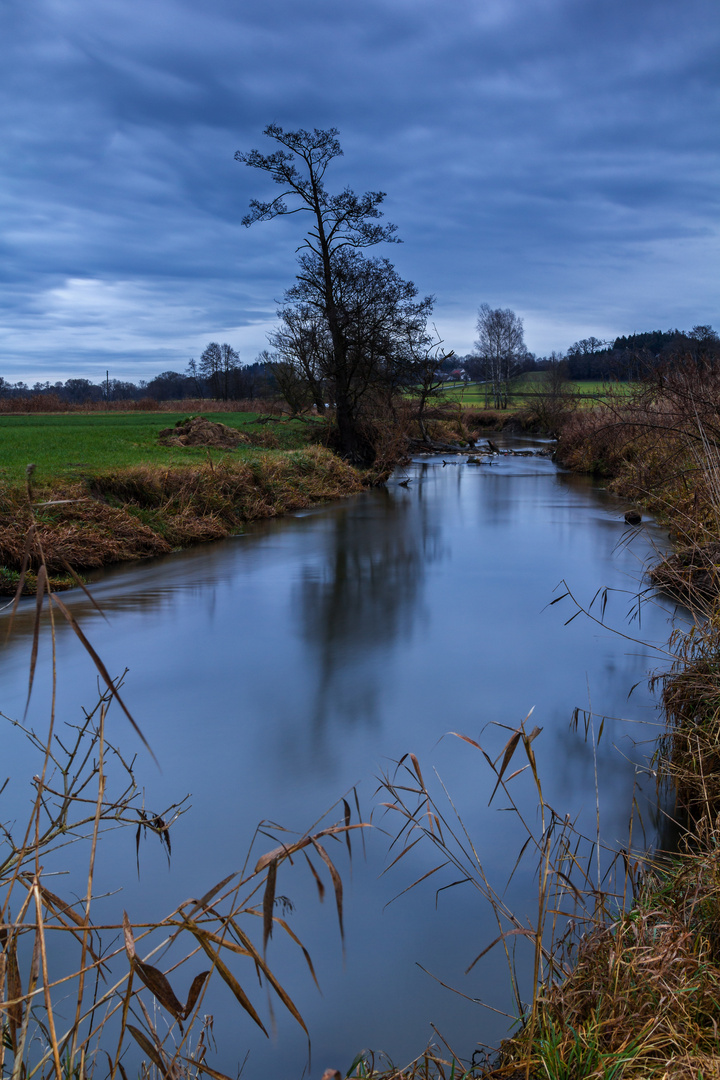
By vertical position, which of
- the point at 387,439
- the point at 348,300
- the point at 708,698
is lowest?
the point at 708,698

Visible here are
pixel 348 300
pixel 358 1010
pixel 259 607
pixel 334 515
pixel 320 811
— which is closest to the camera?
pixel 358 1010

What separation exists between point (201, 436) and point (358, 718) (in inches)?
624

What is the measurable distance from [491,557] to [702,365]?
→ 4.58m

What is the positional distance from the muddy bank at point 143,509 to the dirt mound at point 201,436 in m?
2.89

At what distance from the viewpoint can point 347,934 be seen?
3.17 m

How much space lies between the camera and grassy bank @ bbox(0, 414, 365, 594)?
946 centimetres

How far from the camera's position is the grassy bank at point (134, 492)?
9.46m

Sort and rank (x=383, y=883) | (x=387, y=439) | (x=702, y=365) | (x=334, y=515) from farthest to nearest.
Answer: (x=387, y=439) → (x=334, y=515) → (x=702, y=365) → (x=383, y=883)

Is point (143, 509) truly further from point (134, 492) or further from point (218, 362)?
point (218, 362)

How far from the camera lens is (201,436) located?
66.2ft

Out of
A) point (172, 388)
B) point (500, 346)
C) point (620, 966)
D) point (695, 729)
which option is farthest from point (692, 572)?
point (172, 388)

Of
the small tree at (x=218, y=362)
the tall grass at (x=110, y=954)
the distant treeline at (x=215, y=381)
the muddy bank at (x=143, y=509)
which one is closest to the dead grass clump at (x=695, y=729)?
the tall grass at (x=110, y=954)

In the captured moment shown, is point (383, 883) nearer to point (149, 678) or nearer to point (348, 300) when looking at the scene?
point (149, 678)

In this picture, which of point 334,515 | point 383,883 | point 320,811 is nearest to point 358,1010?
point 383,883
